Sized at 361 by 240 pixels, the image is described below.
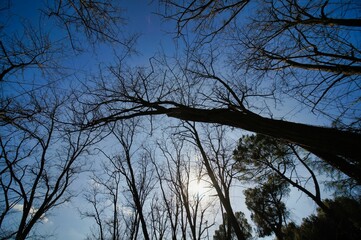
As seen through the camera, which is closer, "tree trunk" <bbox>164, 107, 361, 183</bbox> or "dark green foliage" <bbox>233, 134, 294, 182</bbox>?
"tree trunk" <bbox>164, 107, 361, 183</bbox>

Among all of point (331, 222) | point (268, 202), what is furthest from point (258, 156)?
point (331, 222)

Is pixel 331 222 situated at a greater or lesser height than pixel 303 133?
greater

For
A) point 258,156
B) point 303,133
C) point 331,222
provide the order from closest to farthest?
point 303,133
point 258,156
point 331,222

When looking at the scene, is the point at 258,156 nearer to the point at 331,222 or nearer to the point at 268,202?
the point at 268,202

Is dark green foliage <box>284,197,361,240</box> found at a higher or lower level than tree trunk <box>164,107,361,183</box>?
higher

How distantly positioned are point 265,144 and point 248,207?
11.0 meters

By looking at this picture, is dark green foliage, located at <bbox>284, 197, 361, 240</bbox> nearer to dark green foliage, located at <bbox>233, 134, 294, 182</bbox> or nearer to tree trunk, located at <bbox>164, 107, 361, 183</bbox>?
dark green foliage, located at <bbox>233, 134, 294, 182</bbox>

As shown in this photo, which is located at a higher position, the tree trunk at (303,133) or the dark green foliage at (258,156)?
the dark green foliage at (258,156)

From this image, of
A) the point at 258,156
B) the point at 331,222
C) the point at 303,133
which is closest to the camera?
the point at 303,133

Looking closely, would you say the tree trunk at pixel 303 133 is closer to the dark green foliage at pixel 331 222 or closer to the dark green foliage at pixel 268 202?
the dark green foliage at pixel 268 202

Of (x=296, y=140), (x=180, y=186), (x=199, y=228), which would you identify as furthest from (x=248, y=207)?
(x=296, y=140)

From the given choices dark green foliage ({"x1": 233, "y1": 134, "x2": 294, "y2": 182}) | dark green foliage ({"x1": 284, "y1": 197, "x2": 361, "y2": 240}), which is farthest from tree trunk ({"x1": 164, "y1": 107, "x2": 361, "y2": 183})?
dark green foliage ({"x1": 284, "y1": 197, "x2": 361, "y2": 240})

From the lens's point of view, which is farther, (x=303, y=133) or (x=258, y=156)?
(x=258, y=156)

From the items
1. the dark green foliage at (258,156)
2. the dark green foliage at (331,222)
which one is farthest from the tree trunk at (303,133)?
the dark green foliage at (331,222)
